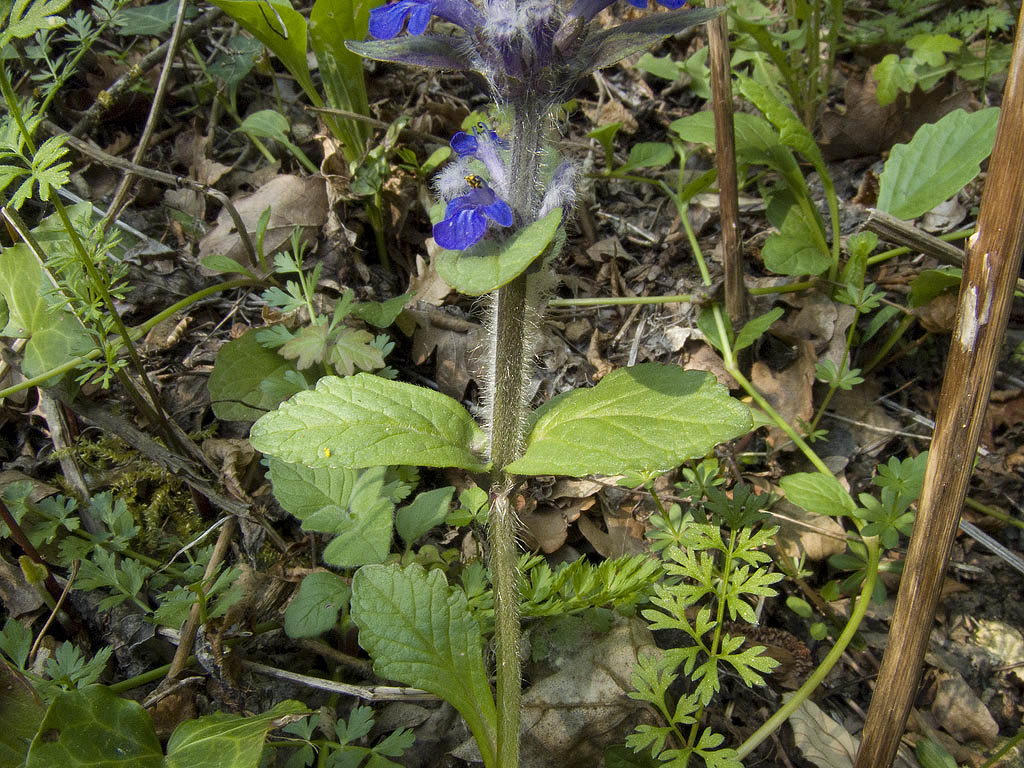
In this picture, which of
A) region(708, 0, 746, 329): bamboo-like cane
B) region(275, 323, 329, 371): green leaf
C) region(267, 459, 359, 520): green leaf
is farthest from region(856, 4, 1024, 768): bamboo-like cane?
region(275, 323, 329, 371): green leaf

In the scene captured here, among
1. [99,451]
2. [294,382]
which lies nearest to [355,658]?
[294,382]

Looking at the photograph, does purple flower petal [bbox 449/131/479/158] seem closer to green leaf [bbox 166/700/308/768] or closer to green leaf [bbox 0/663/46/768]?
green leaf [bbox 166/700/308/768]

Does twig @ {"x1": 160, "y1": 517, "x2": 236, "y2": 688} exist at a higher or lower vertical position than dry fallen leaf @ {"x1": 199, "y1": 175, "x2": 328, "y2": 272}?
lower

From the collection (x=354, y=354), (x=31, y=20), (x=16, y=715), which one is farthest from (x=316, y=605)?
(x=31, y=20)

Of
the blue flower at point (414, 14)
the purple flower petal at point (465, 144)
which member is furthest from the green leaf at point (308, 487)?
the blue flower at point (414, 14)

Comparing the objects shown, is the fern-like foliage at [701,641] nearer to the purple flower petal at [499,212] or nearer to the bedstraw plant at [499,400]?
the bedstraw plant at [499,400]

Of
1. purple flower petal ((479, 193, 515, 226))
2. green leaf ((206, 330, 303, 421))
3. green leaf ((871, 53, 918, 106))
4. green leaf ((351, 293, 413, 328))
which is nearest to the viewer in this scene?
purple flower petal ((479, 193, 515, 226))
